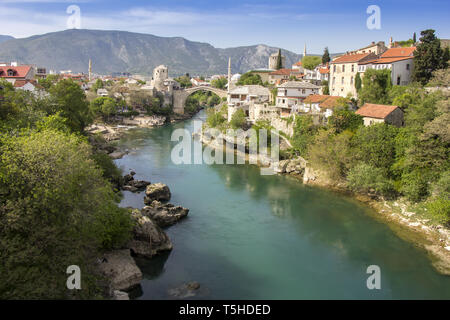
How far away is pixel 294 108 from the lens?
30219 millimetres

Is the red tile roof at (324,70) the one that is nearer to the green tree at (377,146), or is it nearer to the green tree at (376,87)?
the green tree at (376,87)

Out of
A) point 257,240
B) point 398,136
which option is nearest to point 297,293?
point 257,240

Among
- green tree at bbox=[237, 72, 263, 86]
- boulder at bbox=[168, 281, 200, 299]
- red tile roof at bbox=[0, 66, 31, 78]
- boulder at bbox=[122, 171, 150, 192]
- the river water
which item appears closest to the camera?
boulder at bbox=[168, 281, 200, 299]

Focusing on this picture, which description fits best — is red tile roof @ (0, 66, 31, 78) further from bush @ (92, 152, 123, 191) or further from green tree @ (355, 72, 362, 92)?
green tree @ (355, 72, 362, 92)

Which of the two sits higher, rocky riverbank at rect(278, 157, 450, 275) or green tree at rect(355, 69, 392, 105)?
green tree at rect(355, 69, 392, 105)

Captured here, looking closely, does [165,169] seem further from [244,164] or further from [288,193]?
[288,193]

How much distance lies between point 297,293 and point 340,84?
2342 centimetres

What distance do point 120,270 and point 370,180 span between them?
545 inches

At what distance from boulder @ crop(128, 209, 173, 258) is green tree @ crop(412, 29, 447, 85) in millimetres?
21021

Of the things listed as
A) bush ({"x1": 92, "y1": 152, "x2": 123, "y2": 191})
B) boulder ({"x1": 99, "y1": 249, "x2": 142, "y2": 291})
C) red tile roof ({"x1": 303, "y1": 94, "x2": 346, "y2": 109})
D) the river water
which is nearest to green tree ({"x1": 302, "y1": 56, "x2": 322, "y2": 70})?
red tile roof ({"x1": 303, "y1": 94, "x2": 346, "y2": 109})

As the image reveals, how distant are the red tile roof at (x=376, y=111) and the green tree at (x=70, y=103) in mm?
19916

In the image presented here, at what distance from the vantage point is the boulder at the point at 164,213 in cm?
1673

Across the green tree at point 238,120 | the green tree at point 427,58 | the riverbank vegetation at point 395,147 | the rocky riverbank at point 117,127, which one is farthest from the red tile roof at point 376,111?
the rocky riverbank at point 117,127

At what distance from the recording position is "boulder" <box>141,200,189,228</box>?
16734mm
